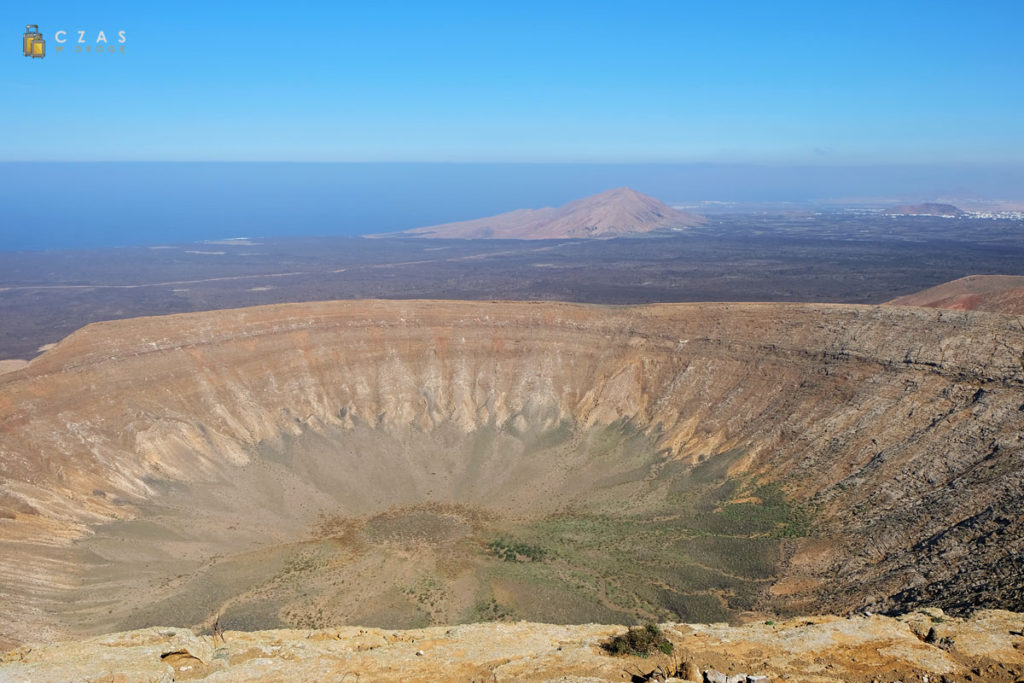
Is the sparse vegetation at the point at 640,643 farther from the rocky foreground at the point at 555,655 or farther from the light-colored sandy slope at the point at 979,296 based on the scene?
the light-colored sandy slope at the point at 979,296

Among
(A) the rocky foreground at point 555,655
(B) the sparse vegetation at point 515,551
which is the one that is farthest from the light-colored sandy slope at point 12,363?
(A) the rocky foreground at point 555,655

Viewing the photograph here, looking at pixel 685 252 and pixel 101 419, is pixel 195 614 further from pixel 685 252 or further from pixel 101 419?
pixel 685 252

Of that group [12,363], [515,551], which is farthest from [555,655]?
[12,363]

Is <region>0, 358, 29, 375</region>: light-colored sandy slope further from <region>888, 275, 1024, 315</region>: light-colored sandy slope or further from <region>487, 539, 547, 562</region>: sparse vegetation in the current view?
<region>888, 275, 1024, 315</region>: light-colored sandy slope

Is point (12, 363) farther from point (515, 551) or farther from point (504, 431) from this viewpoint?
point (515, 551)

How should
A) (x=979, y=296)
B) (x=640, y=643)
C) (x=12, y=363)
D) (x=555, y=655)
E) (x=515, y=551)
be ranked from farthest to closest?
1. (x=979, y=296)
2. (x=12, y=363)
3. (x=515, y=551)
4. (x=555, y=655)
5. (x=640, y=643)

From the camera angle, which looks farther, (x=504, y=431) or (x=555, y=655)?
(x=504, y=431)

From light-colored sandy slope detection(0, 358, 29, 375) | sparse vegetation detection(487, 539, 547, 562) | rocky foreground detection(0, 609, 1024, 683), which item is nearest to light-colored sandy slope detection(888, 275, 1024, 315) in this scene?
sparse vegetation detection(487, 539, 547, 562)

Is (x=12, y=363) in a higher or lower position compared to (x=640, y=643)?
lower
